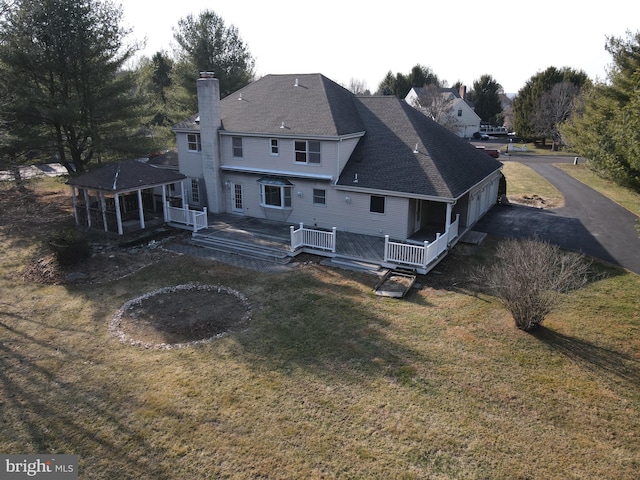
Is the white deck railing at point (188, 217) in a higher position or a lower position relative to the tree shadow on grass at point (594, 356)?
higher

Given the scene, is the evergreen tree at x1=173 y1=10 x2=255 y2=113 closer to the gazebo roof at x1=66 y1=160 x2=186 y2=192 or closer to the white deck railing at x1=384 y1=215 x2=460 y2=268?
the gazebo roof at x1=66 y1=160 x2=186 y2=192

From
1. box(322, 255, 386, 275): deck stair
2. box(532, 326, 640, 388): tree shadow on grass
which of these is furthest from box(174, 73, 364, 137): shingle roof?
box(532, 326, 640, 388): tree shadow on grass

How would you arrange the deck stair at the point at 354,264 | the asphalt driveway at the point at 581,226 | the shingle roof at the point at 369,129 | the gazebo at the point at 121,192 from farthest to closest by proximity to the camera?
the gazebo at the point at 121,192, the asphalt driveway at the point at 581,226, the shingle roof at the point at 369,129, the deck stair at the point at 354,264

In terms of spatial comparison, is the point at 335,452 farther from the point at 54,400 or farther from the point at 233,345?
the point at 54,400

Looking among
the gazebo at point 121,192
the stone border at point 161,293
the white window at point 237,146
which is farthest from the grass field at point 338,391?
the white window at point 237,146

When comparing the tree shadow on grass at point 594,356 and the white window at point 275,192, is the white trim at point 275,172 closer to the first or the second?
the white window at point 275,192

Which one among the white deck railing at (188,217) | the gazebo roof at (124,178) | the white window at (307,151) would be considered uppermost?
the white window at (307,151)

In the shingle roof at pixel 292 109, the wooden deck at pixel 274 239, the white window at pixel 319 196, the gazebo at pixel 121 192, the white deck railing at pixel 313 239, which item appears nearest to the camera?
the wooden deck at pixel 274 239

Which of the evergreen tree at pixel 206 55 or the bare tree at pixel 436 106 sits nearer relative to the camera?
the evergreen tree at pixel 206 55
